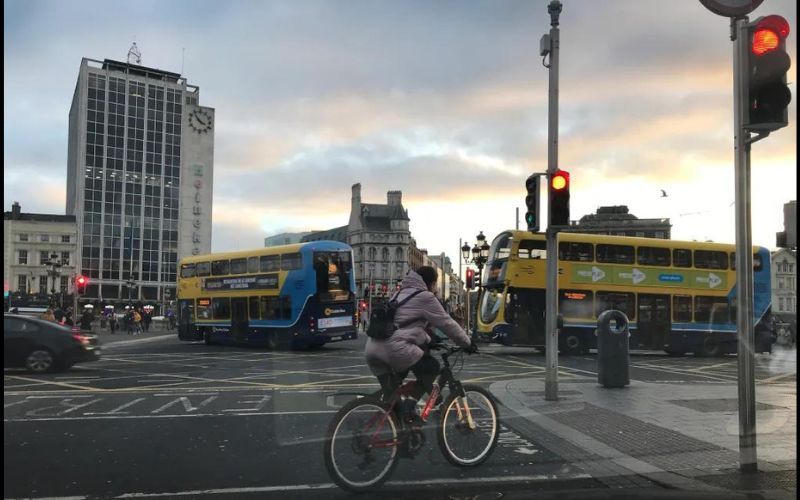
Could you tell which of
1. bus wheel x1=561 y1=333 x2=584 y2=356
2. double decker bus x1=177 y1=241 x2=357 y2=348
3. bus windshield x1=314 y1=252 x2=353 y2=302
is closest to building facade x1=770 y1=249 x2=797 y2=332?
bus wheel x1=561 y1=333 x2=584 y2=356

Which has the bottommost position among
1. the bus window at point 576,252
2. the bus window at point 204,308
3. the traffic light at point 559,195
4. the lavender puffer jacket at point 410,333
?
the bus window at point 204,308

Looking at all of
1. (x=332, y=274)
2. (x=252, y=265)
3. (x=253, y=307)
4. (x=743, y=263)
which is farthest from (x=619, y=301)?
(x=743, y=263)

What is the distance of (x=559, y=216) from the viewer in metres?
9.52

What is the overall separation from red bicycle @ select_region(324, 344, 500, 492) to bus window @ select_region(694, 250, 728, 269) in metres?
19.0

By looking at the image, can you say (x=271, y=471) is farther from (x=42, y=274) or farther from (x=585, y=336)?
(x=42, y=274)

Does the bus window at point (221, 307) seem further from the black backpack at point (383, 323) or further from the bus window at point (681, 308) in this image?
the black backpack at point (383, 323)

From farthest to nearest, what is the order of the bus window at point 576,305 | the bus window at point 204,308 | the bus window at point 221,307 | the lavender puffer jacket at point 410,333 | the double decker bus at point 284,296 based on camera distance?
the bus window at point 204,308, the bus window at point 221,307, the double decker bus at point 284,296, the bus window at point 576,305, the lavender puffer jacket at point 410,333

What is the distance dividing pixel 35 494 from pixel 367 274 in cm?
11673

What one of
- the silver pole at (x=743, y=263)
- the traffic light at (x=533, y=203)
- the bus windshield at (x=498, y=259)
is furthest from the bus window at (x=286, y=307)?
the silver pole at (x=743, y=263)

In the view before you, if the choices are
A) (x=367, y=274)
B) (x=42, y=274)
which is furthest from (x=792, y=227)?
(x=367, y=274)

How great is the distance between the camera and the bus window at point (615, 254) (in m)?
21.5

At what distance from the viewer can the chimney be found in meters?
127

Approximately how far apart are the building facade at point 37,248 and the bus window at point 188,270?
6898cm

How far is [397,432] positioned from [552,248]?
556cm
